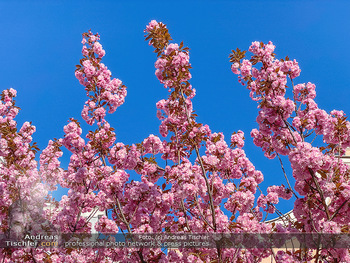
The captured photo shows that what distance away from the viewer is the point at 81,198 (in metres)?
6.95

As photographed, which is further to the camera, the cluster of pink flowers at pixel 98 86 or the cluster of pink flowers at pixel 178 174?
the cluster of pink flowers at pixel 98 86

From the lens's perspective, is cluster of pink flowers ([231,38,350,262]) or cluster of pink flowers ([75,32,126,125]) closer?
cluster of pink flowers ([231,38,350,262])

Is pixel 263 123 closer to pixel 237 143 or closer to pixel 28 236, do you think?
pixel 237 143

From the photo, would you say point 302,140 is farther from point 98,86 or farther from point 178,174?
point 98,86

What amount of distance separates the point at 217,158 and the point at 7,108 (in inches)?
270

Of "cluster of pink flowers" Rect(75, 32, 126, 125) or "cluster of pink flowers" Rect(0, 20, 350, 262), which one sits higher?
"cluster of pink flowers" Rect(75, 32, 126, 125)

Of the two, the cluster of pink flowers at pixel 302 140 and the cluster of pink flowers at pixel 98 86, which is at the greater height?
the cluster of pink flowers at pixel 98 86

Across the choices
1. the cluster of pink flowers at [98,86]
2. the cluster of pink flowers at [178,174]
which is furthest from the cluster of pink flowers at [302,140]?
the cluster of pink flowers at [98,86]

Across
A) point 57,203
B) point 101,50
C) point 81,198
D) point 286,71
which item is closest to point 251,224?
point 286,71

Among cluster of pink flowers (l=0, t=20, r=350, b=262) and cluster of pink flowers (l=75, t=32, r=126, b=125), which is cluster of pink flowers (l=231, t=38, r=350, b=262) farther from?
cluster of pink flowers (l=75, t=32, r=126, b=125)

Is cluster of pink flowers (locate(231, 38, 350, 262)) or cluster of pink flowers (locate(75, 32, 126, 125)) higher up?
cluster of pink flowers (locate(75, 32, 126, 125))

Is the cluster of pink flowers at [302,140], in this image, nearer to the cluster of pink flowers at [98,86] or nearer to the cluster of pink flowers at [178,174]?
the cluster of pink flowers at [178,174]

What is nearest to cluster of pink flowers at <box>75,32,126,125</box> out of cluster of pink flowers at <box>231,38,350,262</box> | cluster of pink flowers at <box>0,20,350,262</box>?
cluster of pink flowers at <box>0,20,350,262</box>

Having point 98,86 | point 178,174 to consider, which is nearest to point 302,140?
point 178,174
